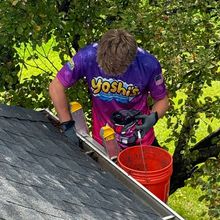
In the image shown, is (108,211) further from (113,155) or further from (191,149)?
(191,149)

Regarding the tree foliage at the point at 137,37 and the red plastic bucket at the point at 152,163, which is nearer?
the red plastic bucket at the point at 152,163

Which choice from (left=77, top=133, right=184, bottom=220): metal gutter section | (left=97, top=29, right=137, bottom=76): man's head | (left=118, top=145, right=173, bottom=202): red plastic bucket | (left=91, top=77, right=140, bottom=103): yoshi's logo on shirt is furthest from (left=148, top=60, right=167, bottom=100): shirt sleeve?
(left=77, top=133, right=184, bottom=220): metal gutter section

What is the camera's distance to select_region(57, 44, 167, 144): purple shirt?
4.80 m

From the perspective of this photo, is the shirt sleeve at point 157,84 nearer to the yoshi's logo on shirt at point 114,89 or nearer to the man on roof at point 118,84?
the man on roof at point 118,84

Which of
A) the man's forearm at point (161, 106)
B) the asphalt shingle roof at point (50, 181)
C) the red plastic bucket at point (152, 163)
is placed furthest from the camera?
the man's forearm at point (161, 106)

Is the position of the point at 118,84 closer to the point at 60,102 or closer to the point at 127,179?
the point at 60,102

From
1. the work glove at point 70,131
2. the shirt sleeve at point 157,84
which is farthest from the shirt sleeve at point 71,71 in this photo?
A: the shirt sleeve at point 157,84

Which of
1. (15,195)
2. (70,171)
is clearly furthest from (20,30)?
(15,195)

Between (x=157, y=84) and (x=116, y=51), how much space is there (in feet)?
1.91

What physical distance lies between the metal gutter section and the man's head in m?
0.64

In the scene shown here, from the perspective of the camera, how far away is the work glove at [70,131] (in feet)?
15.4

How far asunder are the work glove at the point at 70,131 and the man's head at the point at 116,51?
550mm

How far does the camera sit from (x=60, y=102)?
4.85 meters

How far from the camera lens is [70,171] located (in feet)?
12.8
